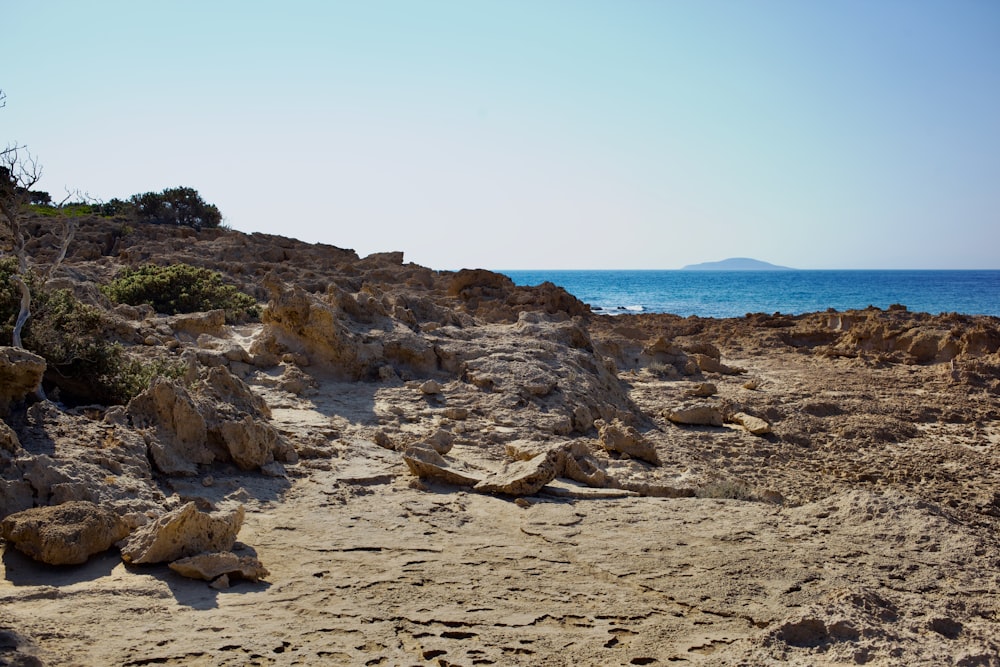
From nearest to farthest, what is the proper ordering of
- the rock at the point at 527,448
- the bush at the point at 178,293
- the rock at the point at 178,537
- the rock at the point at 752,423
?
the rock at the point at 178,537
the rock at the point at 527,448
the rock at the point at 752,423
the bush at the point at 178,293

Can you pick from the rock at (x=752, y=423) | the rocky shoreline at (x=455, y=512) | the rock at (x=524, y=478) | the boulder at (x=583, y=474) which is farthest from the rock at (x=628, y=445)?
the rock at (x=752, y=423)

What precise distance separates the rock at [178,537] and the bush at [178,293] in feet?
26.4

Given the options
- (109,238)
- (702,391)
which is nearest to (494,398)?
(702,391)

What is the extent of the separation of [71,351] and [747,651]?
5.61m

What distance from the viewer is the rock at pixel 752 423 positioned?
966 cm

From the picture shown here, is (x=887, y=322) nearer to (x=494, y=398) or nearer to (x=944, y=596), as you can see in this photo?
(x=494, y=398)

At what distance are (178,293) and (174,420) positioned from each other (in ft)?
25.2

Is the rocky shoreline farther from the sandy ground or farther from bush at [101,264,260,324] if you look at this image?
bush at [101,264,260,324]

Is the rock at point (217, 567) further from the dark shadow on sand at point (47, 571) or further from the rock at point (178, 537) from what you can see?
the dark shadow on sand at point (47, 571)

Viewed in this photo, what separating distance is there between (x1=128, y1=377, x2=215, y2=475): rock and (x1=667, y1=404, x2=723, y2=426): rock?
5.85 metres

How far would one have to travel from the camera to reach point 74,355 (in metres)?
6.46

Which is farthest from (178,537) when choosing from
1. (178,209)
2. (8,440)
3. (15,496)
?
(178,209)

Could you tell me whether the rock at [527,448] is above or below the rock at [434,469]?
below

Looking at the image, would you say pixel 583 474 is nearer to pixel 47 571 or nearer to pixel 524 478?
pixel 524 478
